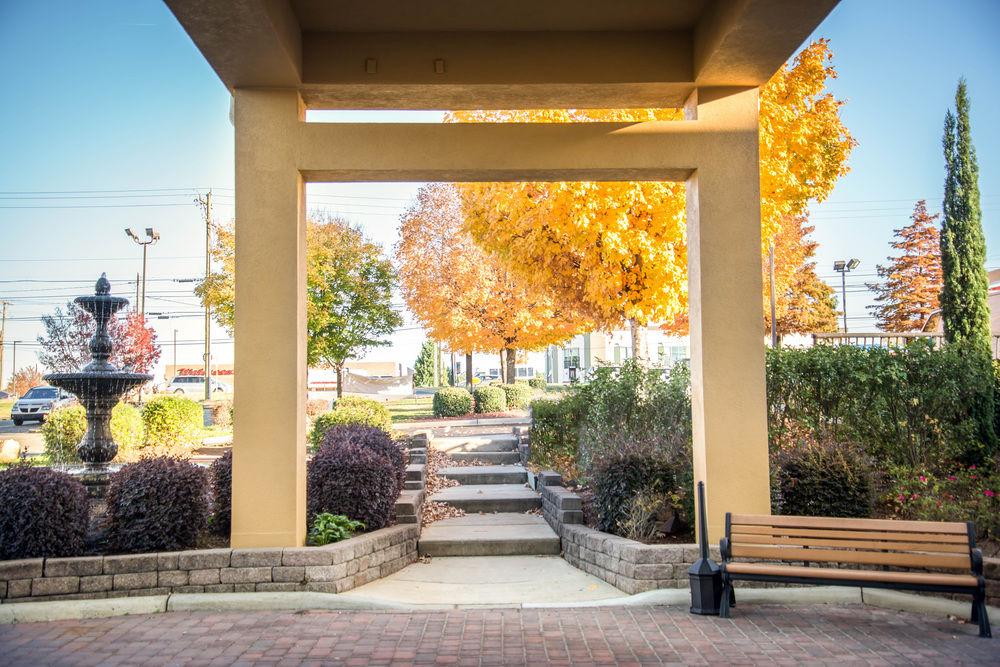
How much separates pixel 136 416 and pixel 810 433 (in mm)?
12728

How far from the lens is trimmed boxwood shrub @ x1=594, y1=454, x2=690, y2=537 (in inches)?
287

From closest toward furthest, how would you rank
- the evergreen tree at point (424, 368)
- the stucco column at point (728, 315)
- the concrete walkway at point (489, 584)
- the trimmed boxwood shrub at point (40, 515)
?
1. the trimmed boxwood shrub at point (40, 515)
2. the concrete walkway at point (489, 584)
3. the stucco column at point (728, 315)
4. the evergreen tree at point (424, 368)

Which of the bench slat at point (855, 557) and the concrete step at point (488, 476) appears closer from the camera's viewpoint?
the bench slat at point (855, 557)

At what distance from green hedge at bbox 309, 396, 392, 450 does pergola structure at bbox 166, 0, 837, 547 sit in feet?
17.0

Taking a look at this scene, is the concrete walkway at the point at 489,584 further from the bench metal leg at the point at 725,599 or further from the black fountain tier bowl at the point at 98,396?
the black fountain tier bowl at the point at 98,396

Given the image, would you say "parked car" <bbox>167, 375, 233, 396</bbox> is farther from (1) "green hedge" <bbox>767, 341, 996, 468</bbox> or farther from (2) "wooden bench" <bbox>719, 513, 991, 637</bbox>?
(2) "wooden bench" <bbox>719, 513, 991, 637</bbox>

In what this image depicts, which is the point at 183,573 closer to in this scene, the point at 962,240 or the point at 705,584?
the point at 705,584

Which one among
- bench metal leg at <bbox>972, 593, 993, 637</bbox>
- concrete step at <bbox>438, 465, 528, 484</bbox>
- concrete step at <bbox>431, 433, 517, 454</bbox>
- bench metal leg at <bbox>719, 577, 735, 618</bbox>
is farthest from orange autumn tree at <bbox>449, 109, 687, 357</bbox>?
bench metal leg at <bbox>972, 593, 993, 637</bbox>

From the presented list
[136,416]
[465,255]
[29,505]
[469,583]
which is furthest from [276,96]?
[465,255]

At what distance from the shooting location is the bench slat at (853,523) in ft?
17.7

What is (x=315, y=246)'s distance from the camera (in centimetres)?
2544

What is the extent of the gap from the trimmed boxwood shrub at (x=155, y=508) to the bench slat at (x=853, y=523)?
4620 millimetres

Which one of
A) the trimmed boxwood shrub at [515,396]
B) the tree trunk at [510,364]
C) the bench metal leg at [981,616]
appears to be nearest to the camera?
the bench metal leg at [981,616]

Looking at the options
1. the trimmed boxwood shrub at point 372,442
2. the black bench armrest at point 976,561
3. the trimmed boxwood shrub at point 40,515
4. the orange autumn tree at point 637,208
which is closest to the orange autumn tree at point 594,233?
the orange autumn tree at point 637,208
